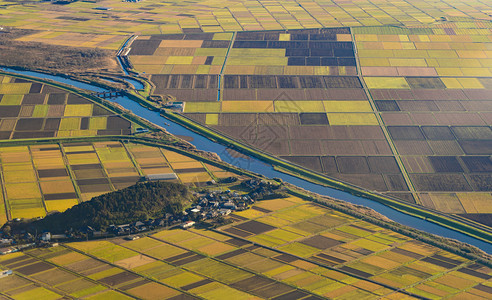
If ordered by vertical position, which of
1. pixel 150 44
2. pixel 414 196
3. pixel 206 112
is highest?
pixel 150 44

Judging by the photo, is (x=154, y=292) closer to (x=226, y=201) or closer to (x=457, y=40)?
(x=226, y=201)

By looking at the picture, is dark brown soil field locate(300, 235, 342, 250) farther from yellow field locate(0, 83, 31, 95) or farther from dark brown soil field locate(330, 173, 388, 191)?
yellow field locate(0, 83, 31, 95)

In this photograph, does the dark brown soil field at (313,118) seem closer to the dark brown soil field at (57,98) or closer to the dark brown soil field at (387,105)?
the dark brown soil field at (387,105)

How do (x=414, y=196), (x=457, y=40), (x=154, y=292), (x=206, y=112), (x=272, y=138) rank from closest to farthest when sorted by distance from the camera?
(x=154, y=292)
(x=414, y=196)
(x=272, y=138)
(x=206, y=112)
(x=457, y=40)

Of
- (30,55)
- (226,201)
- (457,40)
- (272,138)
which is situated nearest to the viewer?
(226,201)

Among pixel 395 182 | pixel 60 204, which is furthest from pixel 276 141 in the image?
pixel 60 204

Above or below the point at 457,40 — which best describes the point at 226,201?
below

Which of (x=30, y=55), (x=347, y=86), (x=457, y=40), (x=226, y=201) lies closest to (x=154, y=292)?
(x=226, y=201)
